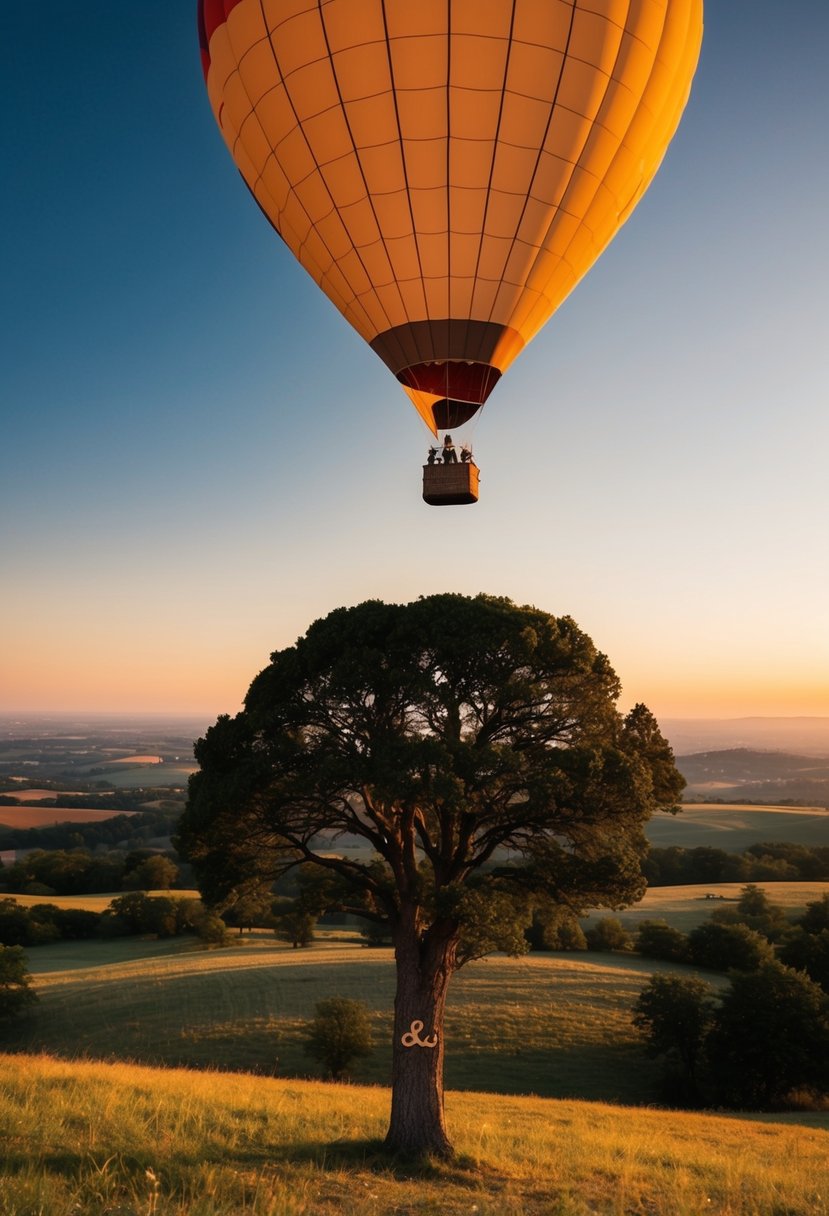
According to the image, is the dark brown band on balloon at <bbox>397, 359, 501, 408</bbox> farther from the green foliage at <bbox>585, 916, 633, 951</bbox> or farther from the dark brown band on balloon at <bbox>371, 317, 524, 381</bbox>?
the green foliage at <bbox>585, 916, 633, 951</bbox>

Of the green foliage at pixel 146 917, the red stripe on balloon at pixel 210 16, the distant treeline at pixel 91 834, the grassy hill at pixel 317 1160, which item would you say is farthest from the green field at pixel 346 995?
the distant treeline at pixel 91 834

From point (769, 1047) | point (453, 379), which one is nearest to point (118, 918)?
point (769, 1047)

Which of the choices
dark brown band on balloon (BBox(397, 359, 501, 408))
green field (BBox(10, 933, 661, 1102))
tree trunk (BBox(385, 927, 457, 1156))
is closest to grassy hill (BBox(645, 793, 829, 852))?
green field (BBox(10, 933, 661, 1102))

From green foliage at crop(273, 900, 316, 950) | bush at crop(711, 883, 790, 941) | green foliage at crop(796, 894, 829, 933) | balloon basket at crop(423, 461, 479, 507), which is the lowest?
green foliage at crop(273, 900, 316, 950)

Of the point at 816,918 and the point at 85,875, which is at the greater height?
the point at 816,918

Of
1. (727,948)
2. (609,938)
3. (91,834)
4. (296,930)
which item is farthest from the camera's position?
(91,834)

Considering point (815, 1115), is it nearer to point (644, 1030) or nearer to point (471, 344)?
point (644, 1030)

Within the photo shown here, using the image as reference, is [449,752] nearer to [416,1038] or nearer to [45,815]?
[416,1038]
